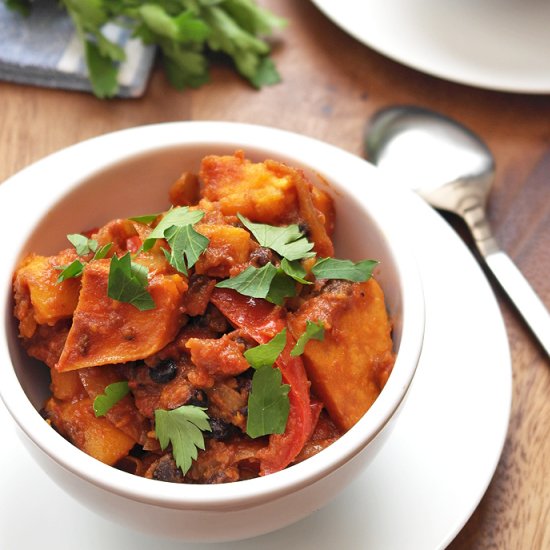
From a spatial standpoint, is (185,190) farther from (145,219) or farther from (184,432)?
(184,432)

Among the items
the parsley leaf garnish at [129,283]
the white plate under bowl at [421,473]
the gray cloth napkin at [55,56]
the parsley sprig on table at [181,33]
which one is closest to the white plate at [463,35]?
the parsley sprig on table at [181,33]

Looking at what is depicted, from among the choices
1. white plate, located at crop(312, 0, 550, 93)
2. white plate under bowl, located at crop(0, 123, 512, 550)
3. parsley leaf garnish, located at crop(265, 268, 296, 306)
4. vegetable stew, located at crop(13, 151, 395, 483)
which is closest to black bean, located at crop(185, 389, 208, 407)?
vegetable stew, located at crop(13, 151, 395, 483)

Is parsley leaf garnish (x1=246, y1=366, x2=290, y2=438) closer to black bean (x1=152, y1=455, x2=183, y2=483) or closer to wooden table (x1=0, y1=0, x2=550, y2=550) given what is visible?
black bean (x1=152, y1=455, x2=183, y2=483)

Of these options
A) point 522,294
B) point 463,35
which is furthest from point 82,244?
point 463,35

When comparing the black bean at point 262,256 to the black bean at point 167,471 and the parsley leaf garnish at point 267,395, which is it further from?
the black bean at point 167,471

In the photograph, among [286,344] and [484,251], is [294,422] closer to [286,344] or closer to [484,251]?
[286,344]

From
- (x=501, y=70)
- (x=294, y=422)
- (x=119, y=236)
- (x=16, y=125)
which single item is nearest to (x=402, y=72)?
(x=501, y=70)
